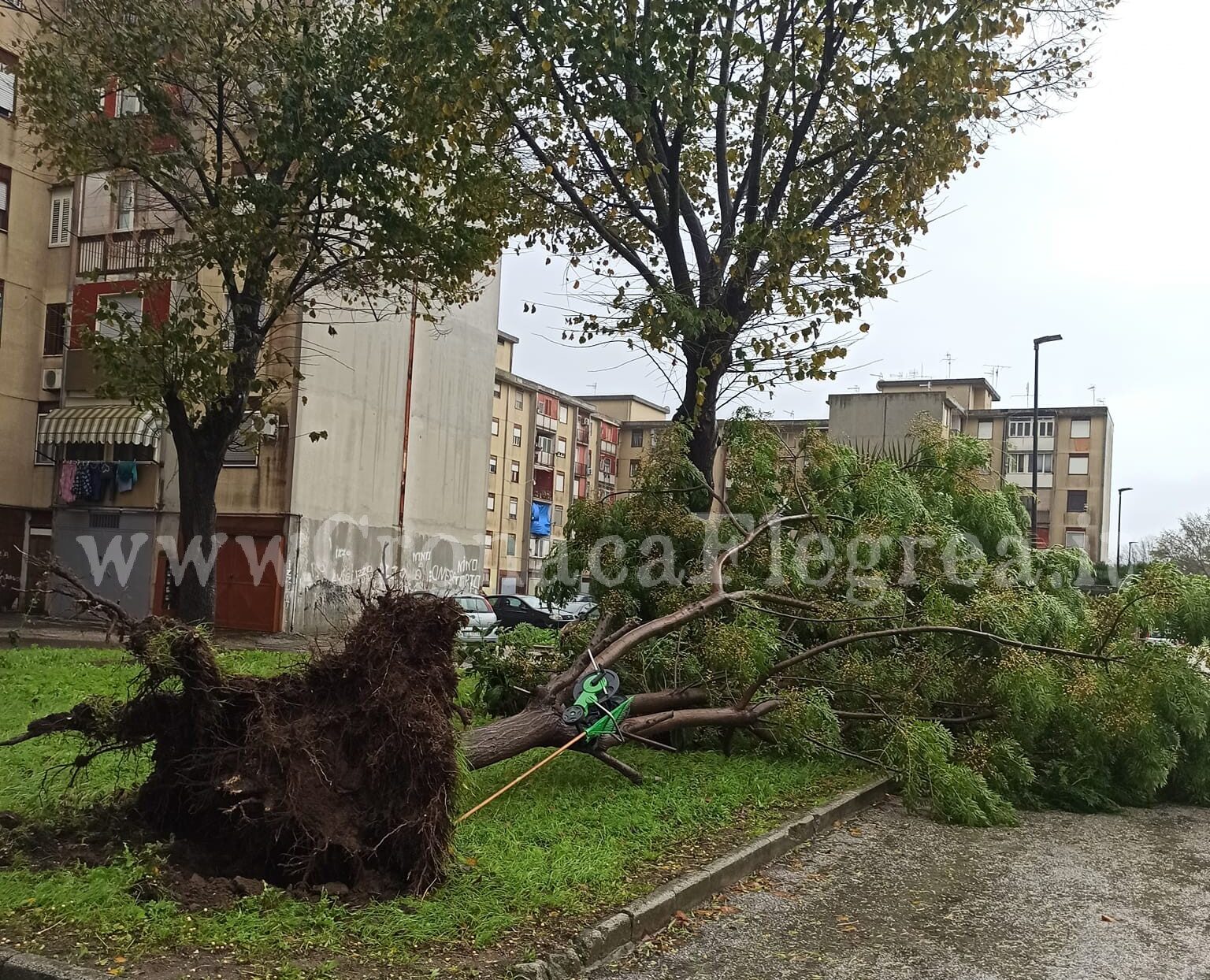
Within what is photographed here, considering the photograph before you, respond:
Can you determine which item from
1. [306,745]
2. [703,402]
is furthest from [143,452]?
[306,745]

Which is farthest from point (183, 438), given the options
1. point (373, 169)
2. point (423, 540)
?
point (423, 540)

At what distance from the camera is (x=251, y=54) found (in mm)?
13930

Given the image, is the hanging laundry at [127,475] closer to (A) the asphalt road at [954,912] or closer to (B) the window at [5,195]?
(B) the window at [5,195]

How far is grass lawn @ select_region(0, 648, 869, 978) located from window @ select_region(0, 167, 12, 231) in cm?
2310

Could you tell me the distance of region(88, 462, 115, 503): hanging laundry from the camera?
2725cm

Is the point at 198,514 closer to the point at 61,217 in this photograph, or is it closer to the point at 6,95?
the point at 61,217

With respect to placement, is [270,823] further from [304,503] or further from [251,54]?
[304,503]

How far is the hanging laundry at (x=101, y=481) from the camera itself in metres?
27.2

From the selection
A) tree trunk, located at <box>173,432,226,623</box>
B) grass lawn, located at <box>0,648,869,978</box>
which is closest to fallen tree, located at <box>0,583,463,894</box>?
grass lawn, located at <box>0,648,869,978</box>

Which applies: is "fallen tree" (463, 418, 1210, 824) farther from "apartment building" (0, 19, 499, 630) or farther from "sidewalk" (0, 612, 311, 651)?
"apartment building" (0, 19, 499, 630)

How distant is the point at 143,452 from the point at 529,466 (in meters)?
40.7

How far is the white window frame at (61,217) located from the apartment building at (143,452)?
1.5 inches

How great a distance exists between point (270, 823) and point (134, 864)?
65 cm

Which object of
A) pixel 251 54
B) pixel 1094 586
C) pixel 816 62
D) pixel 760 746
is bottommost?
pixel 760 746
